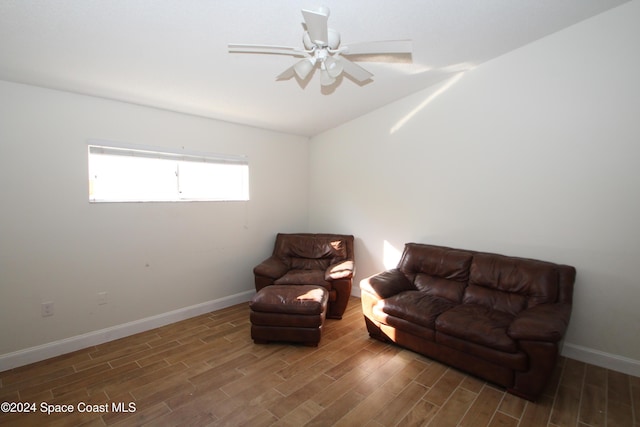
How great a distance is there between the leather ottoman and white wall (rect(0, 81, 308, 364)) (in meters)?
1.23

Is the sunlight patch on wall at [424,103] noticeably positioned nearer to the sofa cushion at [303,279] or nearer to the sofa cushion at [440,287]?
the sofa cushion at [440,287]

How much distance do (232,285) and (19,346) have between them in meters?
2.05

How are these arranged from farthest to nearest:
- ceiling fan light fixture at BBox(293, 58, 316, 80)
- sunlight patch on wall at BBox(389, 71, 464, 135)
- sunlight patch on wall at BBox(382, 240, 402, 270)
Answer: sunlight patch on wall at BBox(382, 240, 402, 270), sunlight patch on wall at BBox(389, 71, 464, 135), ceiling fan light fixture at BBox(293, 58, 316, 80)

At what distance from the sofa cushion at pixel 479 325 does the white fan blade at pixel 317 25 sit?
2.31 metres

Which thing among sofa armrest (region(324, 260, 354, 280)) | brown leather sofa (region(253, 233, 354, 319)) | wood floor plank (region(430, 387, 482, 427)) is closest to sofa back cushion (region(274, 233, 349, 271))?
brown leather sofa (region(253, 233, 354, 319))

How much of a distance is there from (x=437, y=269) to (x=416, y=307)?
66 cm

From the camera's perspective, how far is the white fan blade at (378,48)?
5.63 ft

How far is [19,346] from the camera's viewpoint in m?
2.54

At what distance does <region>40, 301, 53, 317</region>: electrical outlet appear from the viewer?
264 centimetres

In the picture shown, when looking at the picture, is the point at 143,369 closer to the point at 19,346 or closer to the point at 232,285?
the point at 19,346

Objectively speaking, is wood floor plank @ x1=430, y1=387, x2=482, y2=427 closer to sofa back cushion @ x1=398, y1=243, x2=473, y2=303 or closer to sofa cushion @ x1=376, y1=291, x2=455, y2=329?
sofa cushion @ x1=376, y1=291, x2=455, y2=329

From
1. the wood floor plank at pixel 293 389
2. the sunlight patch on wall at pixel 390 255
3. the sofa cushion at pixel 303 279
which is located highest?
the sunlight patch on wall at pixel 390 255

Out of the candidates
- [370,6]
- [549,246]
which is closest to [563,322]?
[549,246]

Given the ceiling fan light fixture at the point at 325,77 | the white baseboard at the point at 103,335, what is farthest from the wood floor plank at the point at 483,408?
the white baseboard at the point at 103,335
